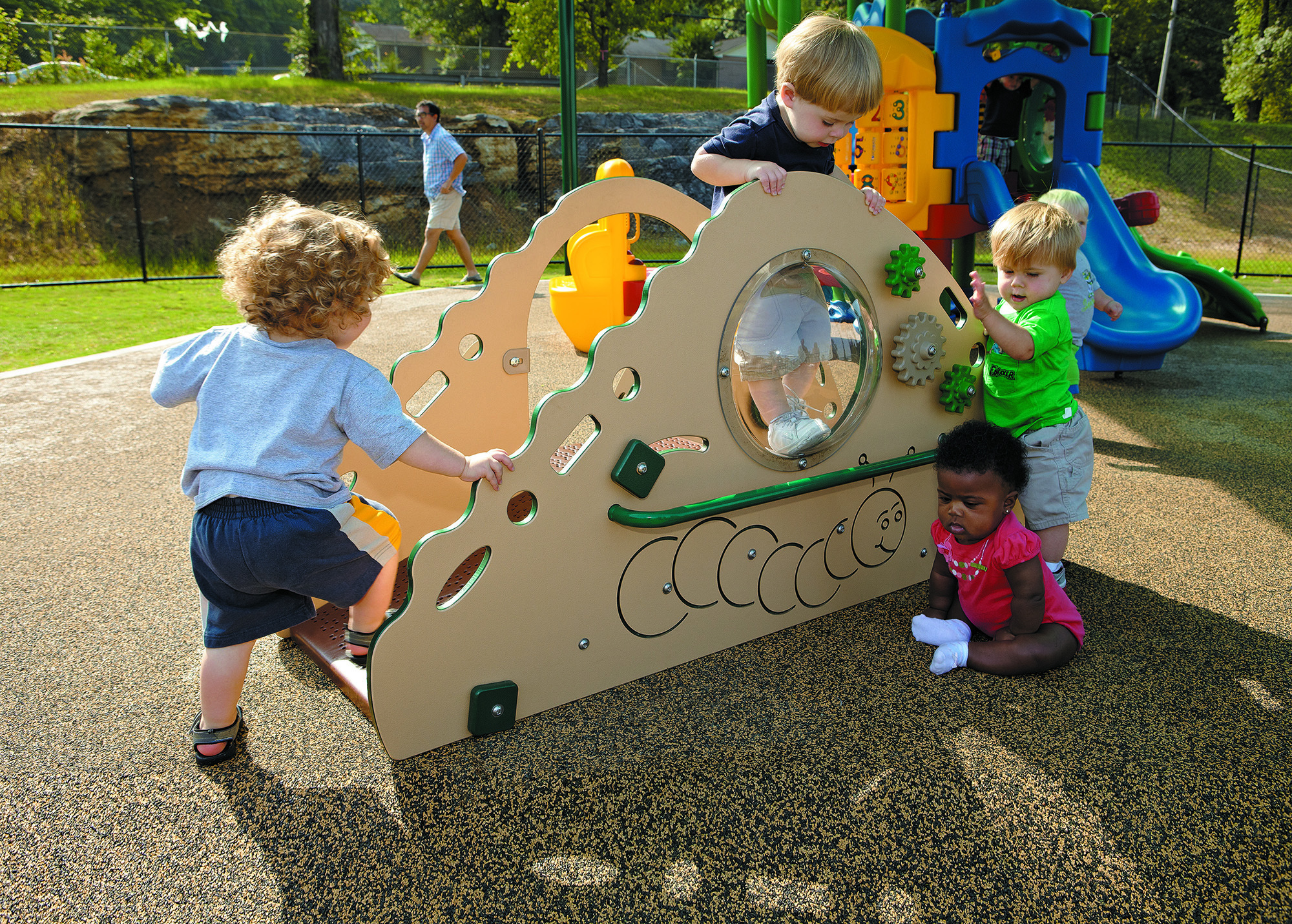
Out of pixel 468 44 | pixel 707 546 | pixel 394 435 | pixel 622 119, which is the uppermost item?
pixel 468 44

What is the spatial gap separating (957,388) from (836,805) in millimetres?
1444

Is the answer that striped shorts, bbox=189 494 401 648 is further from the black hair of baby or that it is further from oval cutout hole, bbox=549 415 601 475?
the black hair of baby

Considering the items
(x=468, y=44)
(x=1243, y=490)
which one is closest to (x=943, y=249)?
(x=1243, y=490)

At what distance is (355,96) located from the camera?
17.7m

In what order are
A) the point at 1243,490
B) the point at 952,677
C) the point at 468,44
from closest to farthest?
1. the point at 952,677
2. the point at 1243,490
3. the point at 468,44

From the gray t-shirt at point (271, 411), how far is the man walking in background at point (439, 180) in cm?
715

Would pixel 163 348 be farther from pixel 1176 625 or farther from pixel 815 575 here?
pixel 1176 625

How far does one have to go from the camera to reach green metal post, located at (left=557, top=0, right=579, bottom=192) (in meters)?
4.38

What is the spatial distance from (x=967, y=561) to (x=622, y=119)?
1782 cm

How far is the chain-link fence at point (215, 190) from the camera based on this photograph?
12.8m

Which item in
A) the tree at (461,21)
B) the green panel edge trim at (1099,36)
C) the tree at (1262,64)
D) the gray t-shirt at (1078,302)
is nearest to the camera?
the gray t-shirt at (1078,302)

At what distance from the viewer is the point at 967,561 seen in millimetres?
2246

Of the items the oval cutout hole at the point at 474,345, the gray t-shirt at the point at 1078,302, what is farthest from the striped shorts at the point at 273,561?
the gray t-shirt at the point at 1078,302

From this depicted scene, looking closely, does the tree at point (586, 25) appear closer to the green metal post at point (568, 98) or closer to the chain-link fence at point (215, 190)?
the chain-link fence at point (215, 190)
